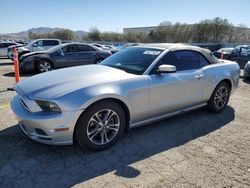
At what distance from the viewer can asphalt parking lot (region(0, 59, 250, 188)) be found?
111 inches

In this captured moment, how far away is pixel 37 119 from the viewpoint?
302 cm

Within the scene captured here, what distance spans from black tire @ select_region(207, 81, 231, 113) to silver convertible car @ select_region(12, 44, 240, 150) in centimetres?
2

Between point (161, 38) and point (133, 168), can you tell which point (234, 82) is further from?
point (161, 38)

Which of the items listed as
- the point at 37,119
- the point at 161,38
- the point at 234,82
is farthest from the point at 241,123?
the point at 161,38

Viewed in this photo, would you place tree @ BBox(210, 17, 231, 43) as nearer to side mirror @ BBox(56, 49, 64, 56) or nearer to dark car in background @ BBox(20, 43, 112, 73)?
dark car in background @ BBox(20, 43, 112, 73)

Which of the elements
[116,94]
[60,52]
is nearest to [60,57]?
[60,52]

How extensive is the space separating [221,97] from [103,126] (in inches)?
118

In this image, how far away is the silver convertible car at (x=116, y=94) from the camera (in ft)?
10.1

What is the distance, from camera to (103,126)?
135 inches

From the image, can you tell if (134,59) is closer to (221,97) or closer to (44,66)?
(221,97)

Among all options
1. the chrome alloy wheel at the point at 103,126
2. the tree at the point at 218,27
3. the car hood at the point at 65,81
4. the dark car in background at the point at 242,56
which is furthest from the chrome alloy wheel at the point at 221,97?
the tree at the point at 218,27

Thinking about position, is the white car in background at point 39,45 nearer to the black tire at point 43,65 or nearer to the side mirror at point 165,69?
the black tire at point 43,65

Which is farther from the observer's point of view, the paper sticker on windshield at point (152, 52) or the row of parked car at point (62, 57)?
the row of parked car at point (62, 57)

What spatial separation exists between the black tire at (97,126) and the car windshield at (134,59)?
2.61 feet
